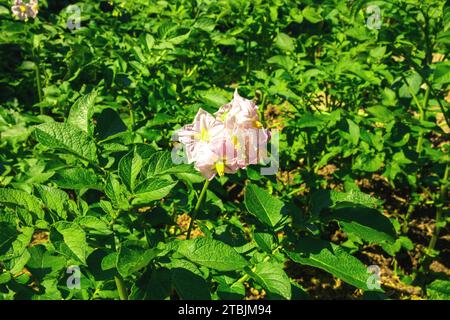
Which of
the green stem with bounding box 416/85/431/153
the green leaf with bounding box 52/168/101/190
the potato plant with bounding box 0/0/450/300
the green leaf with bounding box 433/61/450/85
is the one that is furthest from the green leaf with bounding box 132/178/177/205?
the green stem with bounding box 416/85/431/153

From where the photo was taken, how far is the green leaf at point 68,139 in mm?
1014

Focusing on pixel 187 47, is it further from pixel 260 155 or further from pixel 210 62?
pixel 260 155

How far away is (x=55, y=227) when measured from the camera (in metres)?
0.87

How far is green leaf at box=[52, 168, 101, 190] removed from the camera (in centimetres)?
97

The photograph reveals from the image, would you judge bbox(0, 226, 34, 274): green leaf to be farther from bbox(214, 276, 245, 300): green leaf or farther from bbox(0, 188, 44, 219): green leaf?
bbox(214, 276, 245, 300): green leaf

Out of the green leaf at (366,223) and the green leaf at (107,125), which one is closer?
the green leaf at (366,223)

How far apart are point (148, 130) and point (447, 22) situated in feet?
3.99

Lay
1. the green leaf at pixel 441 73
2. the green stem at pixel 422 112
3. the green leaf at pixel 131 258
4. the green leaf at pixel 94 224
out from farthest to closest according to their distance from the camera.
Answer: the green stem at pixel 422 112
the green leaf at pixel 441 73
the green leaf at pixel 94 224
the green leaf at pixel 131 258

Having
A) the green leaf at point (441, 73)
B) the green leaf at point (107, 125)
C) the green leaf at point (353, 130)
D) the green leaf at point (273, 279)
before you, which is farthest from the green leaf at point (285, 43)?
the green leaf at point (273, 279)

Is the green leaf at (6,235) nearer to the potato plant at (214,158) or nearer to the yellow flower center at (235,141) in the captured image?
the potato plant at (214,158)

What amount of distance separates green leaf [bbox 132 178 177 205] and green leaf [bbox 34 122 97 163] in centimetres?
17

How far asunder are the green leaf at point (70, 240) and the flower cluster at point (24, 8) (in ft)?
5.48

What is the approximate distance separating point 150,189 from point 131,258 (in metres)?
0.18
